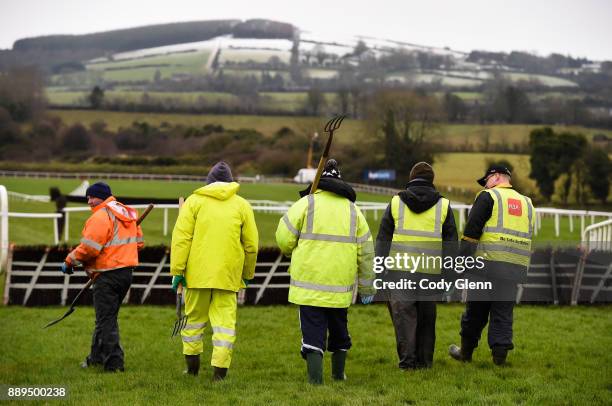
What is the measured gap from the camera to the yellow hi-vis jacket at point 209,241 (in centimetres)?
835

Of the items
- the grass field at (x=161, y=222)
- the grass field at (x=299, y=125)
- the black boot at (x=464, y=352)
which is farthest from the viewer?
the grass field at (x=299, y=125)

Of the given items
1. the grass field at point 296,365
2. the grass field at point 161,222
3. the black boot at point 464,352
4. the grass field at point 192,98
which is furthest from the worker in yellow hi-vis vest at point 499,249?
the grass field at point 192,98

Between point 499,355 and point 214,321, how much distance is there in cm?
274

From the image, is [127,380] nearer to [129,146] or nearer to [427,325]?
[427,325]

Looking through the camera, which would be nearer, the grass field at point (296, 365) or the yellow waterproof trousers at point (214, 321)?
the grass field at point (296, 365)

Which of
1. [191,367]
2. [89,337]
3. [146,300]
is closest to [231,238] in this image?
[191,367]

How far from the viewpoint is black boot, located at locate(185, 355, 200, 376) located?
859 centimetres

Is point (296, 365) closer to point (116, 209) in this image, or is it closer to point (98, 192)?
point (116, 209)

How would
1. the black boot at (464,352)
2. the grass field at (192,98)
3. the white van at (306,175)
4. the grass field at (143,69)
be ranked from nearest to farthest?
the black boot at (464,352), the white van at (306,175), the grass field at (192,98), the grass field at (143,69)

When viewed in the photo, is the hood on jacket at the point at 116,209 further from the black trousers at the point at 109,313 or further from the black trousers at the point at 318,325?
the black trousers at the point at 318,325

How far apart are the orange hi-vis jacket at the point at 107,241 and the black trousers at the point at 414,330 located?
8.29ft

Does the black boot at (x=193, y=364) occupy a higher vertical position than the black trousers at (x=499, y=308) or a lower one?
lower

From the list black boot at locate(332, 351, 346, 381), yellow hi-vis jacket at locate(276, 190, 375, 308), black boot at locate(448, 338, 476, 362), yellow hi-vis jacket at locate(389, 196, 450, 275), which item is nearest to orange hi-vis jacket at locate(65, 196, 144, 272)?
yellow hi-vis jacket at locate(276, 190, 375, 308)

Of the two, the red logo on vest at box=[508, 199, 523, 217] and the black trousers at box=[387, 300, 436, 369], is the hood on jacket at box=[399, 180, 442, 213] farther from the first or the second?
the black trousers at box=[387, 300, 436, 369]
